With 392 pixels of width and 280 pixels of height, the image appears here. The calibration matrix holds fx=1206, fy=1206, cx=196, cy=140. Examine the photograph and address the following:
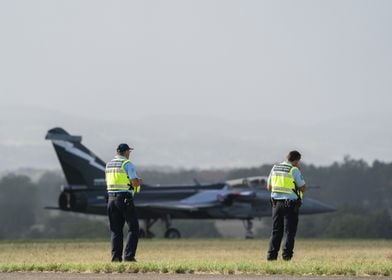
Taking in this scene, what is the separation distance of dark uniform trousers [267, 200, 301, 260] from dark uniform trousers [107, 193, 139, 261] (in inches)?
113

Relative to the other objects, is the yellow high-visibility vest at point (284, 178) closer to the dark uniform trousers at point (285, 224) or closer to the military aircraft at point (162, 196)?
the dark uniform trousers at point (285, 224)

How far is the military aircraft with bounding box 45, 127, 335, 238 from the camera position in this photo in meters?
57.9

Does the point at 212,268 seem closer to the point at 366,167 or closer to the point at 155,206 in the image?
the point at 155,206

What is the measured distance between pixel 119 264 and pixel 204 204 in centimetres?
3720

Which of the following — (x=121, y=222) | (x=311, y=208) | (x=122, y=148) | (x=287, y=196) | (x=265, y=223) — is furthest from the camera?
(x=265, y=223)

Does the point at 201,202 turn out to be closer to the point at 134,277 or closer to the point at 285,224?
the point at 285,224

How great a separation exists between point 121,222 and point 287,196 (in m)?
3.45

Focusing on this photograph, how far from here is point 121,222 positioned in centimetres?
2480

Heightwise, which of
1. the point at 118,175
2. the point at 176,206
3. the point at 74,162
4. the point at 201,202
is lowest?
the point at 176,206

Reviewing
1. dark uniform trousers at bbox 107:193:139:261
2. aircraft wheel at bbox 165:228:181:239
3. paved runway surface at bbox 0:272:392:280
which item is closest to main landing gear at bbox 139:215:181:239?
aircraft wheel at bbox 165:228:181:239

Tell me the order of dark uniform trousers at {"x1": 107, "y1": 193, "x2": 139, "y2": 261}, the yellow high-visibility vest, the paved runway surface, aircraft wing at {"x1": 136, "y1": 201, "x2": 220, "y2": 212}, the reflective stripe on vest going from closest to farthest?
1. the paved runway surface
2. dark uniform trousers at {"x1": 107, "y1": 193, "x2": 139, "y2": 261}
3. the reflective stripe on vest
4. the yellow high-visibility vest
5. aircraft wing at {"x1": 136, "y1": 201, "x2": 220, "y2": 212}

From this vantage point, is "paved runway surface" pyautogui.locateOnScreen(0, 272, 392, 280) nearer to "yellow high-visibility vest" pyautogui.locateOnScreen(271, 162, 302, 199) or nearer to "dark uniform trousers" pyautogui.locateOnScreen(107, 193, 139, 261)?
"dark uniform trousers" pyautogui.locateOnScreen(107, 193, 139, 261)

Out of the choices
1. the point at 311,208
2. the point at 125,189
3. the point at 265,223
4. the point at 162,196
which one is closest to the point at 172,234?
the point at 162,196

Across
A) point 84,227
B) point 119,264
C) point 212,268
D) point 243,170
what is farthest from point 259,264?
point 243,170
